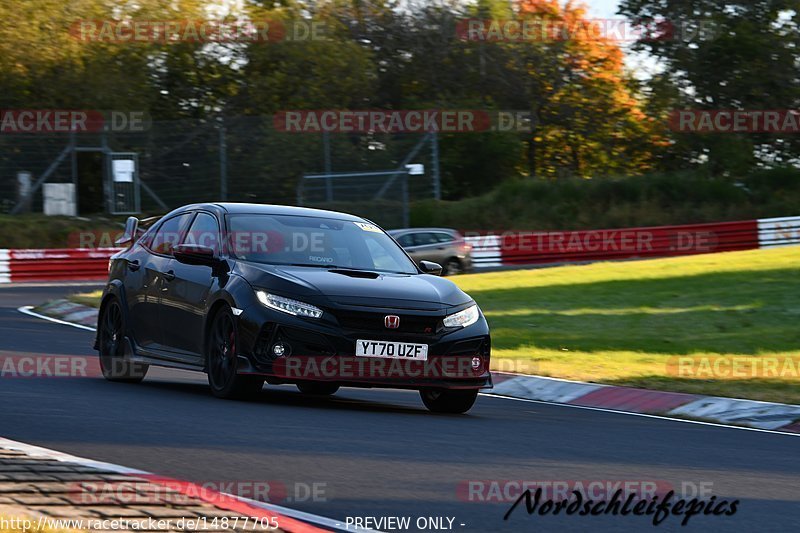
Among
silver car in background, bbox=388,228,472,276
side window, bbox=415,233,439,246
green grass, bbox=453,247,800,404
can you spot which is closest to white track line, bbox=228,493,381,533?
green grass, bbox=453,247,800,404

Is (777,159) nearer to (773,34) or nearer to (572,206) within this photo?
(773,34)

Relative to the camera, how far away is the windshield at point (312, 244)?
35.7ft

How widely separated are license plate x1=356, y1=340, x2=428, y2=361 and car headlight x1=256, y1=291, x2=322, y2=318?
396mm

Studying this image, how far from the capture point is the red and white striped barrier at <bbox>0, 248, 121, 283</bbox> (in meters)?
33.1

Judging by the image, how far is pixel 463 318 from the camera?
34.5 ft

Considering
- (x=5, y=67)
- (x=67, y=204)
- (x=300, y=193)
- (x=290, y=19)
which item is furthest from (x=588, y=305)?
(x=290, y=19)

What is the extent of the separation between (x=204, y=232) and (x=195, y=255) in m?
0.52

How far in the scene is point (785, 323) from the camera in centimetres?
1941

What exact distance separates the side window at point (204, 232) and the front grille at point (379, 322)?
1.56 m

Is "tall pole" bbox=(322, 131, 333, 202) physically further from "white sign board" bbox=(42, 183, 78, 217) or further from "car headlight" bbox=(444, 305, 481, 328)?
"car headlight" bbox=(444, 305, 481, 328)

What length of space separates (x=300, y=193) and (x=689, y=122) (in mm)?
17920

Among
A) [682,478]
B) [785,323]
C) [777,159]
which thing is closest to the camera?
[682,478]

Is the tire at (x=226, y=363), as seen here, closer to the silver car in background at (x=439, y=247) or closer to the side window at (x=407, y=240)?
the silver car in background at (x=439, y=247)

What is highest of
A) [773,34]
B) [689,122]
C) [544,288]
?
[773,34]
